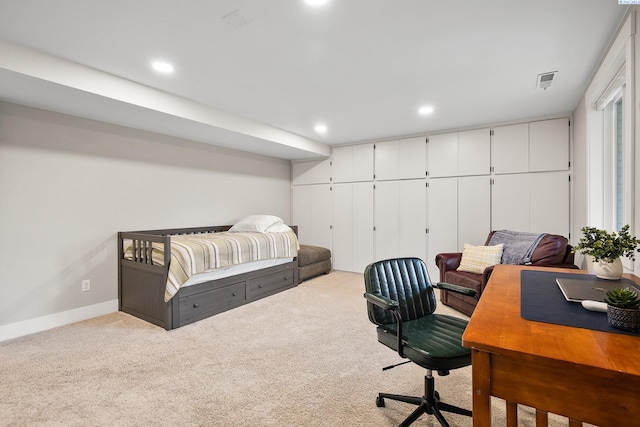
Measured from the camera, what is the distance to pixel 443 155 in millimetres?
4582

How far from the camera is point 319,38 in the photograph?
2.10 meters

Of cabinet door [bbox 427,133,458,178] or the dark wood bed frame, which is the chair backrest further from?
cabinet door [bbox 427,133,458,178]

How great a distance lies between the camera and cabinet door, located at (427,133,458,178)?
450 centimetres

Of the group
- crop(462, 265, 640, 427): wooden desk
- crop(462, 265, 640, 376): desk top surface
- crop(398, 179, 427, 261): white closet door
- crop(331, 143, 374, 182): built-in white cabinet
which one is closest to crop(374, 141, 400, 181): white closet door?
crop(331, 143, 374, 182): built-in white cabinet

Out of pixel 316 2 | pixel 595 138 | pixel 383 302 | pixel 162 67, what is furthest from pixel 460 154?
pixel 162 67

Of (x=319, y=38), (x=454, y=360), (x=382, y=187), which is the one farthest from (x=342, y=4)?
(x=382, y=187)

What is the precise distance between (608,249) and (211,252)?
3239mm

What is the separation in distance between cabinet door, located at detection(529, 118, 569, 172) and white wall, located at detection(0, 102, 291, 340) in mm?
4616

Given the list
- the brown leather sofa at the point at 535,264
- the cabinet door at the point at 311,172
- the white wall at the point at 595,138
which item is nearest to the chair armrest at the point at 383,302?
the white wall at the point at 595,138

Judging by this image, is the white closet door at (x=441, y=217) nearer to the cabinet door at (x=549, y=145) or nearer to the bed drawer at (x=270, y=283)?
the cabinet door at (x=549, y=145)

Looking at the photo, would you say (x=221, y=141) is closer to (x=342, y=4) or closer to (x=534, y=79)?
(x=342, y=4)

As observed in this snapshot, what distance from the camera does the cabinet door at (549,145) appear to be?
3.78 m

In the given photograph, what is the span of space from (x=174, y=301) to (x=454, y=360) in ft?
8.67

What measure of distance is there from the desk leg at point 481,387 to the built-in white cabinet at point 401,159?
4056 millimetres
